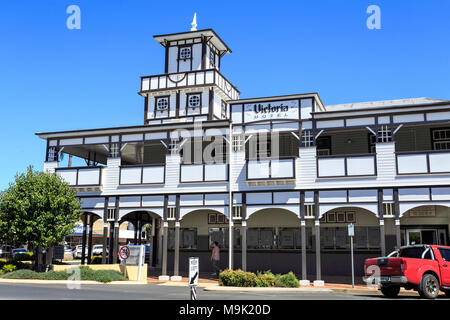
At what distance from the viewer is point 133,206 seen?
27.0 meters

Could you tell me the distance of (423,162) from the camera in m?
22.6

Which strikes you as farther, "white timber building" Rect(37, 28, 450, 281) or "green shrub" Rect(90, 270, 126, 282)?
"white timber building" Rect(37, 28, 450, 281)

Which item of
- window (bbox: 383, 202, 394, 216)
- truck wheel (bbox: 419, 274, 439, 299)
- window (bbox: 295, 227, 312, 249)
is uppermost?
window (bbox: 383, 202, 394, 216)

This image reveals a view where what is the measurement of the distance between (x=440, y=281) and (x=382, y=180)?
25.1 feet

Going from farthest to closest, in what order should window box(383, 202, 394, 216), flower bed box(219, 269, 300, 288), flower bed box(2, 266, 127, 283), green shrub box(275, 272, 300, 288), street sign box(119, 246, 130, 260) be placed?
1. street sign box(119, 246, 130, 260)
2. flower bed box(2, 266, 127, 283)
3. window box(383, 202, 394, 216)
4. green shrub box(275, 272, 300, 288)
5. flower bed box(219, 269, 300, 288)

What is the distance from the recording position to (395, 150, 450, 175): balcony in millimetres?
22395

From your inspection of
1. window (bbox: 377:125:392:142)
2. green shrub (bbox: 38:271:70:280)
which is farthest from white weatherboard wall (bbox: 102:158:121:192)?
window (bbox: 377:125:392:142)

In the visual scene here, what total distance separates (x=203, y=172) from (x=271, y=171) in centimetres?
379

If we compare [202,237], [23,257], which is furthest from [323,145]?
[23,257]

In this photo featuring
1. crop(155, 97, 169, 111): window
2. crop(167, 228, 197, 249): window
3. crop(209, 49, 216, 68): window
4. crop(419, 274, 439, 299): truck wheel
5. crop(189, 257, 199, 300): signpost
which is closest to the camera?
crop(189, 257, 199, 300): signpost

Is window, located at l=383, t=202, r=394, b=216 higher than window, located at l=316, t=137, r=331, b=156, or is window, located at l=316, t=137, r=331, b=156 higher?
window, located at l=316, t=137, r=331, b=156

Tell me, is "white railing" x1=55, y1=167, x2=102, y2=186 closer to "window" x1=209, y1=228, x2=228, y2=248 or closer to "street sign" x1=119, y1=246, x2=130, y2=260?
"street sign" x1=119, y1=246, x2=130, y2=260

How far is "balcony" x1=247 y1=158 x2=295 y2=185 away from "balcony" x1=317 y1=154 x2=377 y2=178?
143 centimetres
